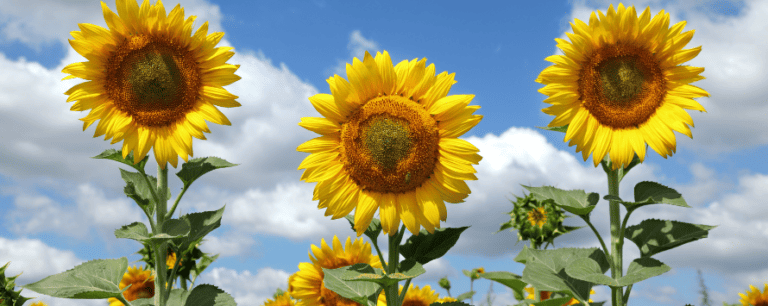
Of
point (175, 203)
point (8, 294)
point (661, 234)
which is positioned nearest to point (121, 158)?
point (175, 203)

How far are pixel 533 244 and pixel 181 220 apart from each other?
3457 mm

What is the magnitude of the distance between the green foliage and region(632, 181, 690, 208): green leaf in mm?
4698

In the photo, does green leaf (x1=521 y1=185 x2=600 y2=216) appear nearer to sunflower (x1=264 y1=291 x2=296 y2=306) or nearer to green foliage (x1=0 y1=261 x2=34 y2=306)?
sunflower (x1=264 y1=291 x2=296 y2=306)

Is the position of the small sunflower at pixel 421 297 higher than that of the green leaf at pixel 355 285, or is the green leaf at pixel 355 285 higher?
the small sunflower at pixel 421 297

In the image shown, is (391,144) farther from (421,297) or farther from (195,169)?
(421,297)

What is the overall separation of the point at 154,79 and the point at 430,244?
2.55 meters

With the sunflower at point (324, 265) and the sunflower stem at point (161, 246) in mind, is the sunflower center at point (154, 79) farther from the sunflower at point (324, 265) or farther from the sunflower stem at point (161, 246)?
the sunflower at point (324, 265)

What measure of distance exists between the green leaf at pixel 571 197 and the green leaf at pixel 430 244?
915 mm

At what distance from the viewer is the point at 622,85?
164 inches

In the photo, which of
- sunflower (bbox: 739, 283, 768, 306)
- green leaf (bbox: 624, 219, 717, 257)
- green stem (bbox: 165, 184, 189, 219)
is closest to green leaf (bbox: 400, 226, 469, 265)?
green leaf (bbox: 624, 219, 717, 257)

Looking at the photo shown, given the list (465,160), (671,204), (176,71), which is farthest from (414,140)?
(176,71)

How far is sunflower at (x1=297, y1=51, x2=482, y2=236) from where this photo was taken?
3.32 meters

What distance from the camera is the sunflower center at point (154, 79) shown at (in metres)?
4.45

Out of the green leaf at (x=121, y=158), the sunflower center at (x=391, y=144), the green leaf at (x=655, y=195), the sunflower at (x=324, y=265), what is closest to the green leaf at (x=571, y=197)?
the green leaf at (x=655, y=195)
